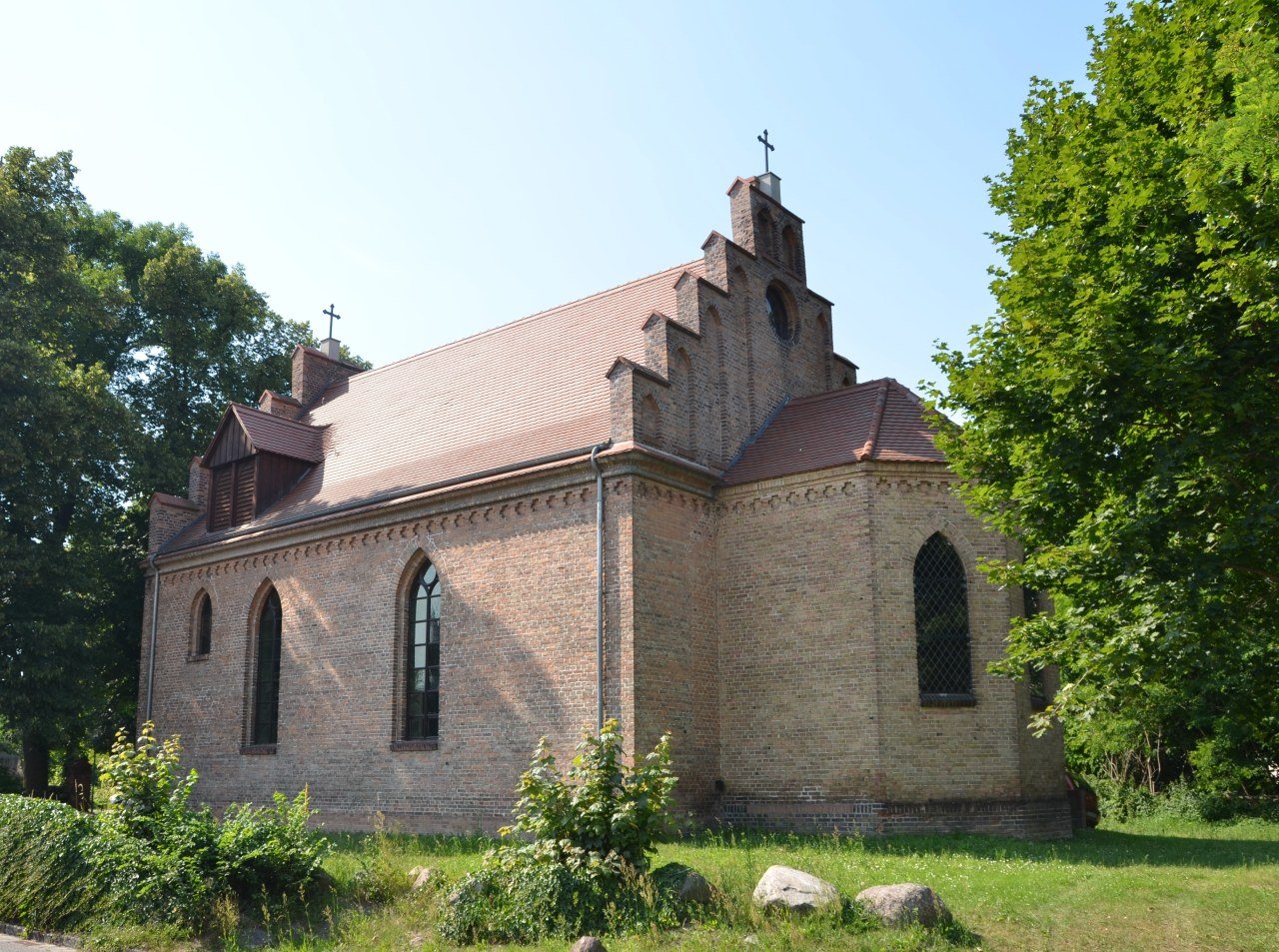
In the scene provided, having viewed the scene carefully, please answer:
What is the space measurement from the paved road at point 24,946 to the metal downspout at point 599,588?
759 cm

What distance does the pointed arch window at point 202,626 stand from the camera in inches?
955

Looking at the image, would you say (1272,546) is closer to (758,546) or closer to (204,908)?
(758,546)

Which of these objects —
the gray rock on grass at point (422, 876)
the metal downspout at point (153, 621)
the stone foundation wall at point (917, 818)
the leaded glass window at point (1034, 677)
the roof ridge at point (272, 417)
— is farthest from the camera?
the roof ridge at point (272, 417)

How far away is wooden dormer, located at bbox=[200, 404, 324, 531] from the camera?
24078mm

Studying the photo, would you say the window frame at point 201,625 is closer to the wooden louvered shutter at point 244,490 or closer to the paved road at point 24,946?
the wooden louvered shutter at point 244,490

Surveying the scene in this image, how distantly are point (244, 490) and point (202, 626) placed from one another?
3190 millimetres

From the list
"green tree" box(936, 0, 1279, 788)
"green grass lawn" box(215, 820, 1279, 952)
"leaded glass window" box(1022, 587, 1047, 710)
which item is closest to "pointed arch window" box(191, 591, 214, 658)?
"green grass lawn" box(215, 820, 1279, 952)

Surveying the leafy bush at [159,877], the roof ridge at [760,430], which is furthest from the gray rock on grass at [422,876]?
the roof ridge at [760,430]

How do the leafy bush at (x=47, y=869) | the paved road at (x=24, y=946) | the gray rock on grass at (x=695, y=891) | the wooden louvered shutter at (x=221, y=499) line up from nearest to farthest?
1. the gray rock on grass at (x=695, y=891)
2. the paved road at (x=24, y=946)
3. the leafy bush at (x=47, y=869)
4. the wooden louvered shutter at (x=221, y=499)

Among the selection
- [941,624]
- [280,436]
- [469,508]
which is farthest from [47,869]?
[280,436]

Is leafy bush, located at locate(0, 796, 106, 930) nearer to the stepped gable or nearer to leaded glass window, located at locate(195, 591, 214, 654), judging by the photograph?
the stepped gable

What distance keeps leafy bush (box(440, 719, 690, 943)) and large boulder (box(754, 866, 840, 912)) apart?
0.83 metres

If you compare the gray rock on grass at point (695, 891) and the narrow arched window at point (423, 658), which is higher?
the narrow arched window at point (423, 658)

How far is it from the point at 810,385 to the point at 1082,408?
11.2 meters
